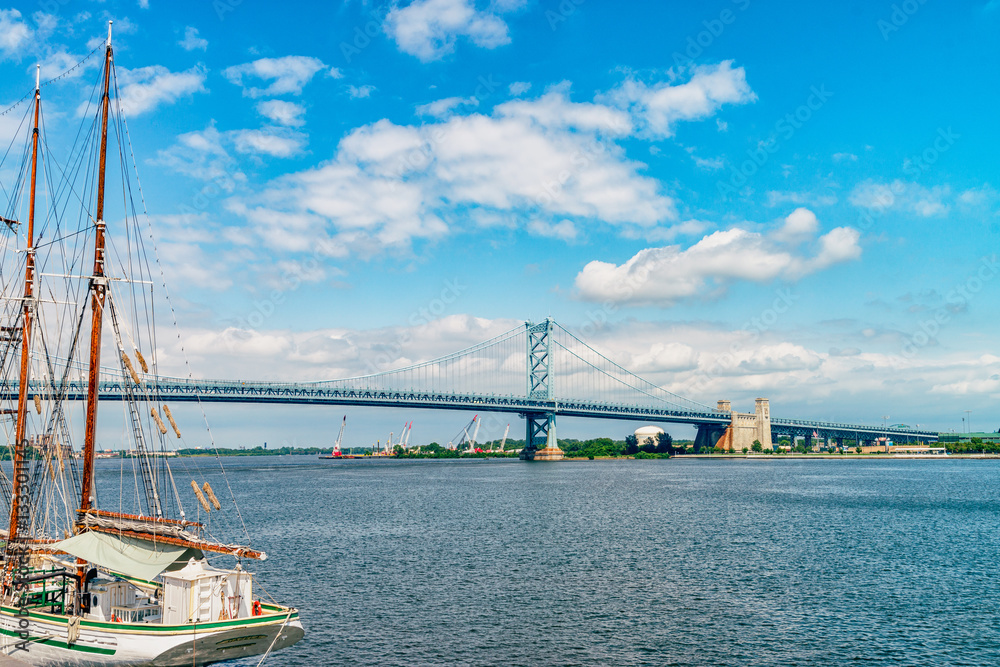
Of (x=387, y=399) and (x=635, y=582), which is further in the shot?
(x=387, y=399)

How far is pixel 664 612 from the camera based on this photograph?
2611 cm

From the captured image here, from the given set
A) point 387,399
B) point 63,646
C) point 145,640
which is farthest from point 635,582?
point 387,399

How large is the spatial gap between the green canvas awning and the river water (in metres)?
4.06

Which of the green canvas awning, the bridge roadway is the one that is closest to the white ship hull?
the green canvas awning

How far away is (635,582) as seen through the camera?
30828mm

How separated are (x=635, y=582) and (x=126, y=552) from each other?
64.3ft

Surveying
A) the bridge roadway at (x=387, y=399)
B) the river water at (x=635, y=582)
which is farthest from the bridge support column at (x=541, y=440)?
the river water at (x=635, y=582)

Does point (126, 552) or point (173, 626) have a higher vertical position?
point (126, 552)

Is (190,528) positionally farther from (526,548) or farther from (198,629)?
(526,548)

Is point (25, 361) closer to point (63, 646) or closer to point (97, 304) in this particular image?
point (97, 304)

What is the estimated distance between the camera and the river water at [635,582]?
73.4 feet

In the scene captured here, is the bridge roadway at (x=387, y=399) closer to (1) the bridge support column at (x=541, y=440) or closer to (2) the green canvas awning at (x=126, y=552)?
(1) the bridge support column at (x=541, y=440)

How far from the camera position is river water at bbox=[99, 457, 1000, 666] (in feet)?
73.4

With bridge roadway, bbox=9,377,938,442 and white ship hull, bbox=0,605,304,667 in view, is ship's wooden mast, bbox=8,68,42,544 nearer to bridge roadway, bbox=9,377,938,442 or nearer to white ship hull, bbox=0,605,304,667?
white ship hull, bbox=0,605,304,667
